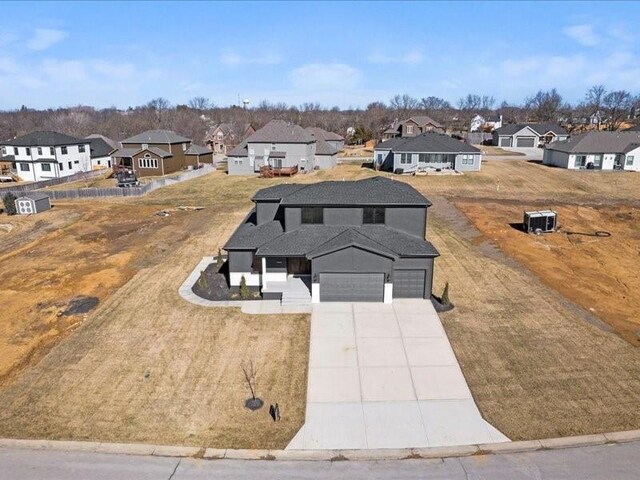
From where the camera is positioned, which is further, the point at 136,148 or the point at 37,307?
the point at 136,148

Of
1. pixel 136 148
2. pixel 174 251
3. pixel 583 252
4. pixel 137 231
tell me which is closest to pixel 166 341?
pixel 174 251

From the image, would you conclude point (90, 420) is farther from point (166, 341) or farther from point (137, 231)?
point (137, 231)

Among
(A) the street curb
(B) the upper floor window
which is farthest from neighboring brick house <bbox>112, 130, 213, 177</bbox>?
(A) the street curb

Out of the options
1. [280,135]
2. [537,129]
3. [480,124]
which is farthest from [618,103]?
[280,135]

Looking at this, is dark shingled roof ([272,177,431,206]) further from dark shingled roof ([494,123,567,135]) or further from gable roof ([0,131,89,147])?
dark shingled roof ([494,123,567,135])

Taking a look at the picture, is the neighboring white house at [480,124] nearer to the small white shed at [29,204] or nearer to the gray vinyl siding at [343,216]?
the small white shed at [29,204]

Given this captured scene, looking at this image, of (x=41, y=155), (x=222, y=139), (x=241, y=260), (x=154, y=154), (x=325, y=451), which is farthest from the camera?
(x=222, y=139)

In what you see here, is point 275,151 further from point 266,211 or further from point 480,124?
point 480,124
